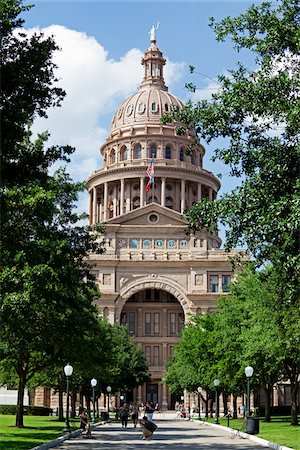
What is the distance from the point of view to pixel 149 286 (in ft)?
346

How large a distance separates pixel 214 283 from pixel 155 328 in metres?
12.3

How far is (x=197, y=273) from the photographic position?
104812 millimetres

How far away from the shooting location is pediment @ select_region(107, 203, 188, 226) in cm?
10781

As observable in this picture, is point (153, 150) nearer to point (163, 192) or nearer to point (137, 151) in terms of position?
point (137, 151)

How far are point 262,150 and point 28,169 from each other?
22.9ft

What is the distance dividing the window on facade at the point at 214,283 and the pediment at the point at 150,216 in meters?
8.95

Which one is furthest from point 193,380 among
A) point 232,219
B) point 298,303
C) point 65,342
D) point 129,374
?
point 232,219

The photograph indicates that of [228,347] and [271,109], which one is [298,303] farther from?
[228,347]

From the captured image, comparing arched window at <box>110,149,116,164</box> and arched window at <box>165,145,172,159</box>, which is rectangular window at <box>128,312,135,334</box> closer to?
arched window at <box>165,145,172,159</box>

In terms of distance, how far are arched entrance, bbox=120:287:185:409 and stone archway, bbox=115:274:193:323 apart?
156 cm

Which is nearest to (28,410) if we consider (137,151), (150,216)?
(150,216)

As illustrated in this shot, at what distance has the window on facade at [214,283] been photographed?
343ft

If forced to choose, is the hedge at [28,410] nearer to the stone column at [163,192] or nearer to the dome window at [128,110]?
the stone column at [163,192]

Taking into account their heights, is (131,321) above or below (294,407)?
above
